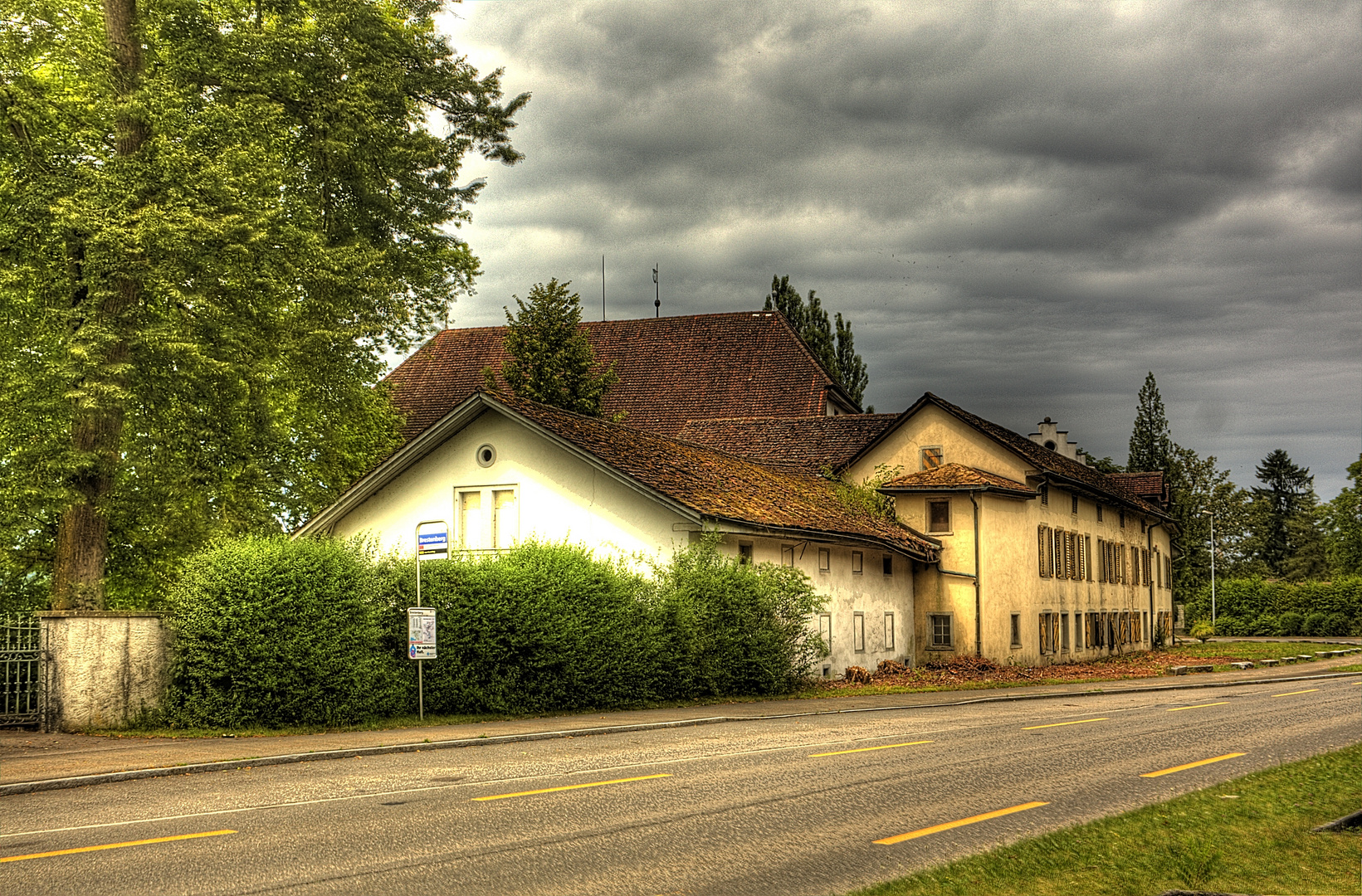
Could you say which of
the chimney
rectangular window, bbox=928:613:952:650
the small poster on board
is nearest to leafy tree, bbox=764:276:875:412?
the chimney

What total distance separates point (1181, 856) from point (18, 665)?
17516 millimetres

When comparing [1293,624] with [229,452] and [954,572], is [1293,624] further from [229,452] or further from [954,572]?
[229,452]

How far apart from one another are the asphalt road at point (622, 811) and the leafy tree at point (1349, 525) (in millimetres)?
74280

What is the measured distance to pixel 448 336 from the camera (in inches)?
2237

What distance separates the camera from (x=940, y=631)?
39.2m

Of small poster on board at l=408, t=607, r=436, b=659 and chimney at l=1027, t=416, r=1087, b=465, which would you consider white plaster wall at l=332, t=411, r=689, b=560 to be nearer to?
small poster on board at l=408, t=607, r=436, b=659

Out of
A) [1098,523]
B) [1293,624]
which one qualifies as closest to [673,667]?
[1098,523]

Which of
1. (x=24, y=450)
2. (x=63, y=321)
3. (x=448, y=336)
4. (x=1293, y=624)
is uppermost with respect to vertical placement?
(x=448, y=336)

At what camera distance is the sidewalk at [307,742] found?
49.9 ft

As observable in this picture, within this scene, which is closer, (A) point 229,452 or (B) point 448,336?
(A) point 229,452

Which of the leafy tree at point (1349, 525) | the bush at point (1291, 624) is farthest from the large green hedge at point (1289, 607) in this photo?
the leafy tree at point (1349, 525)

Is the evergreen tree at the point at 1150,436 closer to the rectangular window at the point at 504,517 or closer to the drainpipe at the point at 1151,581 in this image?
the drainpipe at the point at 1151,581

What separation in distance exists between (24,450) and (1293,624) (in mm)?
74117

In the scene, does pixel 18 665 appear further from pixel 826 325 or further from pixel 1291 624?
pixel 1291 624
